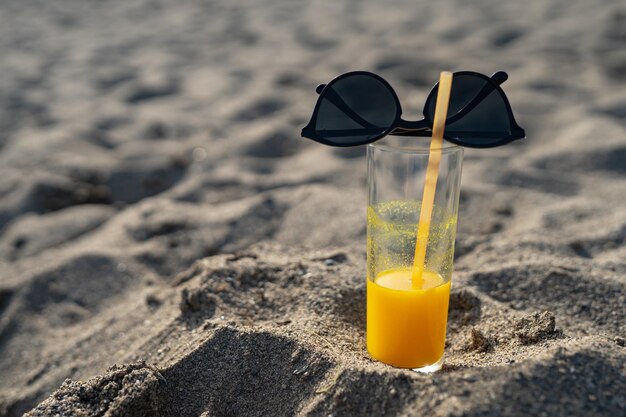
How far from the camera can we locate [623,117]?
344 centimetres

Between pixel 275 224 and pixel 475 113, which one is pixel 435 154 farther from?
pixel 275 224

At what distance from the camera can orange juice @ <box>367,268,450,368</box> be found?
1.31 m

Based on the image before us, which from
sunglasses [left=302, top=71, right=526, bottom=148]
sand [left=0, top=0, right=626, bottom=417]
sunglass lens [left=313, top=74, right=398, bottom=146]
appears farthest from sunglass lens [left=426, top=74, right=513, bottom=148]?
sand [left=0, top=0, right=626, bottom=417]

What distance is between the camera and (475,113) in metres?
1.25

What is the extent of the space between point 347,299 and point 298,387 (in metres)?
0.44

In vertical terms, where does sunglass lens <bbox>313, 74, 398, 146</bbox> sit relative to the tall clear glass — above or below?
above

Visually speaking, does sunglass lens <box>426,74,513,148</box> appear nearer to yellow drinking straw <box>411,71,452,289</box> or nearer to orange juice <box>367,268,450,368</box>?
yellow drinking straw <box>411,71,452,289</box>

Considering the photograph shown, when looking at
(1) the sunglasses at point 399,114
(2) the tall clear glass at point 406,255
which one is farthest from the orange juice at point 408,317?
(1) the sunglasses at point 399,114

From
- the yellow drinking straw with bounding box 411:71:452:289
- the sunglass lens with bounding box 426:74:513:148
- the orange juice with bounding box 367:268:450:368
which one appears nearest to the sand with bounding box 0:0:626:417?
the orange juice with bounding box 367:268:450:368

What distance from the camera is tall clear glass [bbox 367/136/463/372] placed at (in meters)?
1.30

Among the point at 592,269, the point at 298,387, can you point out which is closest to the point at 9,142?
the point at 298,387

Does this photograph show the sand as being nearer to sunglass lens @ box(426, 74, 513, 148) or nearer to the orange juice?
the orange juice

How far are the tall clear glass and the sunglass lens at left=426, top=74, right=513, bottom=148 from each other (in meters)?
0.04

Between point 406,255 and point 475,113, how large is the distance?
34 cm
